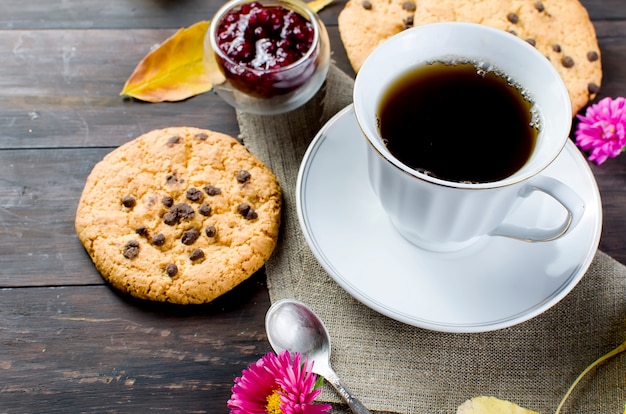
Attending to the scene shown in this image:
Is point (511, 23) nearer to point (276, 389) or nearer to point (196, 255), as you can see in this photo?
point (196, 255)

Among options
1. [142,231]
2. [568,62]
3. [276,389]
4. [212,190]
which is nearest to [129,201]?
[142,231]

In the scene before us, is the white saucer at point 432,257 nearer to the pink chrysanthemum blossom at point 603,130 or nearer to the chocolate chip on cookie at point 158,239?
the pink chrysanthemum blossom at point 603,130

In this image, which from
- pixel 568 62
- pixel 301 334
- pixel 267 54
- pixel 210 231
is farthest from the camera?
pixel 568 62

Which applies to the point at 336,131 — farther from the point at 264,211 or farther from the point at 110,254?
the point at 110,254

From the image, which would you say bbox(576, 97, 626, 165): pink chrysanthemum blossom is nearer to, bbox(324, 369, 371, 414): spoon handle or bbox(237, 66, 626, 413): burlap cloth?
bbox(237, 66, 626, 413): burlap cloth

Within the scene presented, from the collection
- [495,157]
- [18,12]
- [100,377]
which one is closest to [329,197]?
[495,157]

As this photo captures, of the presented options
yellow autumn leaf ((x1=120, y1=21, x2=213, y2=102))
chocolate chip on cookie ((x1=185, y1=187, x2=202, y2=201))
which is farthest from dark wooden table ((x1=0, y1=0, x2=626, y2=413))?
chocolate chip on cookie ((x1=185, y1=187, x2=202, y2=201))

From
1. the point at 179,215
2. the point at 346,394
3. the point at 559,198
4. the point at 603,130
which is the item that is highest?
the point at 559,198
